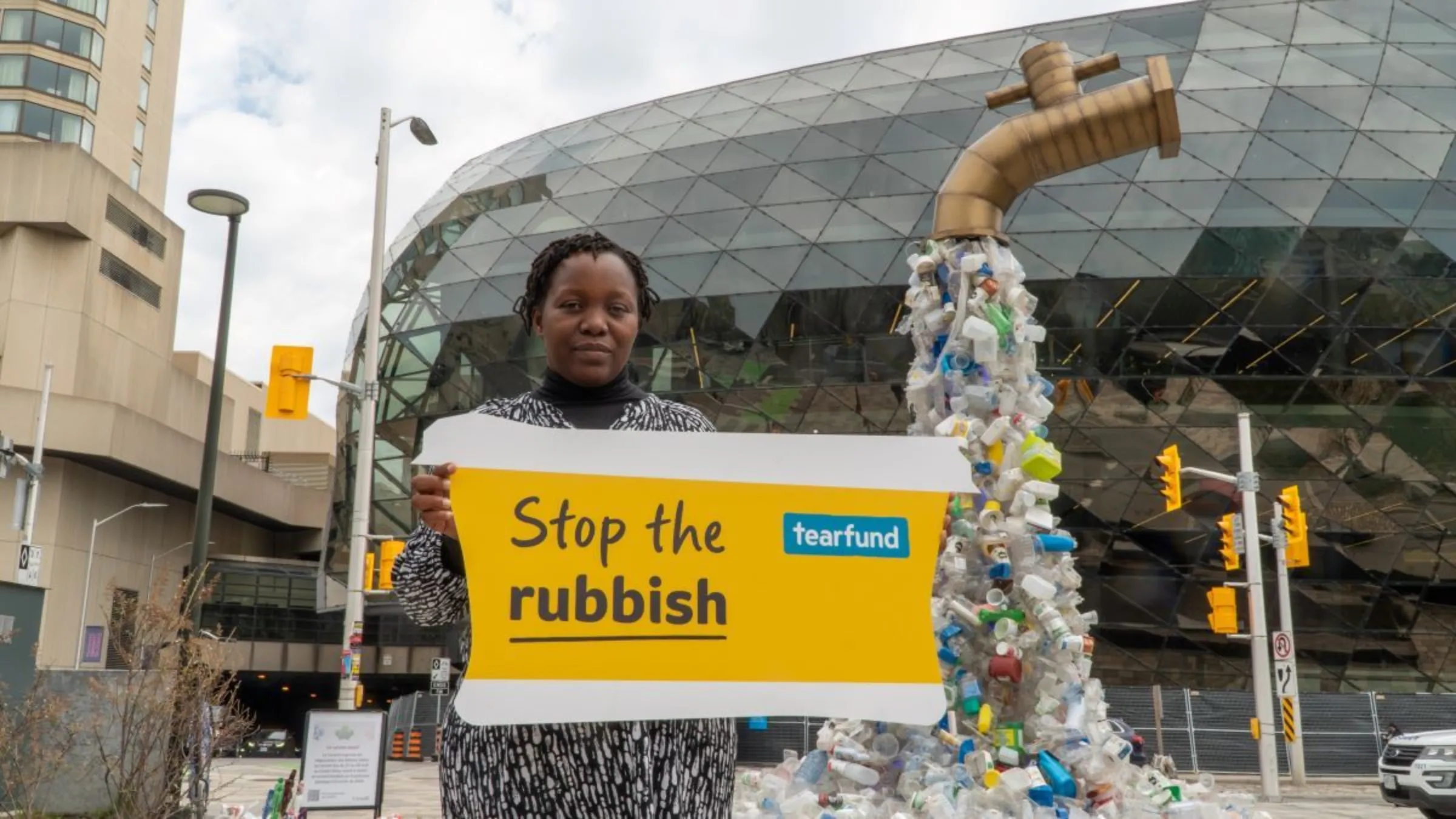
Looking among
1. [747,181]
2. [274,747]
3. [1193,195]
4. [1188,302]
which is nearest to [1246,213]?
[1193,195]

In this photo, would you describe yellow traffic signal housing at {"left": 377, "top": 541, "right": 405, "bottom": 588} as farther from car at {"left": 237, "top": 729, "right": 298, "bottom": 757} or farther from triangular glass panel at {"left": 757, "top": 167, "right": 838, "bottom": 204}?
car at {"left": 237, "top": 729, "right": 298, "bottom": 757}

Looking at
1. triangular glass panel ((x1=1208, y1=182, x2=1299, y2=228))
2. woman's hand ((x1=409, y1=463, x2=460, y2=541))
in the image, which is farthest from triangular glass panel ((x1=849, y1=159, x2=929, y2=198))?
woman's hand ((x1=409, y1=463, x2=460, y2=541))

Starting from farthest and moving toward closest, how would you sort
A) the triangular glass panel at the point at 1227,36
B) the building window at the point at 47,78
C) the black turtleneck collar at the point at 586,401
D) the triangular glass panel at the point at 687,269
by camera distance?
the building window at the point at 47,78 → the triangular glass panel at the point at 1227,36 → the triangular glass panel at the point at 687,269 → the black turtleneck collar at the point at 586,401

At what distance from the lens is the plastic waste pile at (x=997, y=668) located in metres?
6.46

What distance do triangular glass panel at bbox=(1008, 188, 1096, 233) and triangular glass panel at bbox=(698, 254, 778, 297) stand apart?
5.53m

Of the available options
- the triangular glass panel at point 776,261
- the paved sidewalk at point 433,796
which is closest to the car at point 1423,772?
the paved sidewalk at point 433,796

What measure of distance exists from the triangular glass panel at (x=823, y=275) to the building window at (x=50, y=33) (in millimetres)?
38712

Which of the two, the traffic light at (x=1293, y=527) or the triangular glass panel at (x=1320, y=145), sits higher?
the triangular glass panel at (x=1320, y=145)

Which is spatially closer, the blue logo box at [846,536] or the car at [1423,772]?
the blue logo box at [846,536]

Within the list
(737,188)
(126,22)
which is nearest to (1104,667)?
(737,188)

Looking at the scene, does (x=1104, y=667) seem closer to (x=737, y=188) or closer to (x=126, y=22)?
(x=737, y=188)

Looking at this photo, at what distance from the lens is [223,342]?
1277cm

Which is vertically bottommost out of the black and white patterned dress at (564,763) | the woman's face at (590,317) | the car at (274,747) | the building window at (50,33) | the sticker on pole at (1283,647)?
the car at (274,747)

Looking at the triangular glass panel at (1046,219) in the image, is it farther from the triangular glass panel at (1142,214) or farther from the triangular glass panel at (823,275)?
the triangular glass panel at (823,275)
